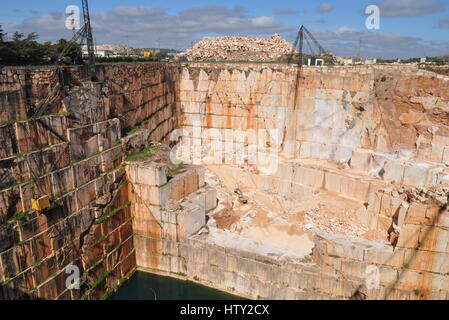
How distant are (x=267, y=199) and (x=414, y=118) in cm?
987

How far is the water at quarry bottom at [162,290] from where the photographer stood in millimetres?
15609

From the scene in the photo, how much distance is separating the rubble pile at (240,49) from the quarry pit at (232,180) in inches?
200

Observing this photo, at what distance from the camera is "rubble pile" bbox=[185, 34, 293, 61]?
100ft

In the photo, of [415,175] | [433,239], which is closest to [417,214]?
[433,239]

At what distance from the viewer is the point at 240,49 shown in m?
31.6

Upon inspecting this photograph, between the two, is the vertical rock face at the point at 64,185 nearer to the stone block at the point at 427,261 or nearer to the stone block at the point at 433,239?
the stone block at the point at 427,261

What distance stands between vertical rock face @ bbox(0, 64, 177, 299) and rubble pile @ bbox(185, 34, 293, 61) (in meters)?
14.1

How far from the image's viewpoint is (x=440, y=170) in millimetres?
18984

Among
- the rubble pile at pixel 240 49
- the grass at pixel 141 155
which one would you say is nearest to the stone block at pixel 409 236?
the grass at pixel 141 155

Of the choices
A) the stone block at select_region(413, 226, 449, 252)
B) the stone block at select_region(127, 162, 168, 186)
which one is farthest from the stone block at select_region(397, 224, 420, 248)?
the stone block at select_region(127, 162, 168, 186)

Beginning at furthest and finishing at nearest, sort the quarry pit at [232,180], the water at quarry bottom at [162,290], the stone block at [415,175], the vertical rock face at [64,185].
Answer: the stone block at [415,175] → the water at quarry bottom at [162,290] → the quarry pit at [232,180] → the vertical rock face at [64,185]

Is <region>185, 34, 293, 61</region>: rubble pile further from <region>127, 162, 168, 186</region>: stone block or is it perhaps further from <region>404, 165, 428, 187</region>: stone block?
<region>127, 162, 168, 186</region>: stone block
